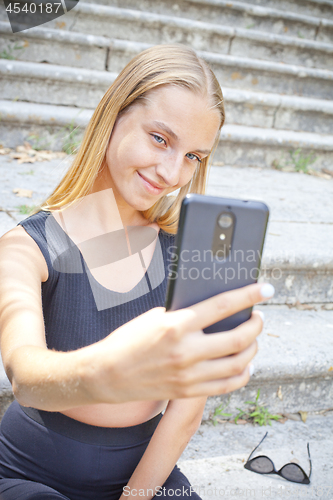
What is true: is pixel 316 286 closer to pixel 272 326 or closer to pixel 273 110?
pixel 272 326

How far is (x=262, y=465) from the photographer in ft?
5.07

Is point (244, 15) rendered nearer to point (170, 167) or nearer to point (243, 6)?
point (243, 6)

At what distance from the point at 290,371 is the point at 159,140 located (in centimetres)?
110

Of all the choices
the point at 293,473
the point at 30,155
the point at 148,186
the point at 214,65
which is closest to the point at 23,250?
the point at 148,186

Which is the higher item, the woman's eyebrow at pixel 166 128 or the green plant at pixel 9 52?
the woman's eyebrow at pixel 166 128

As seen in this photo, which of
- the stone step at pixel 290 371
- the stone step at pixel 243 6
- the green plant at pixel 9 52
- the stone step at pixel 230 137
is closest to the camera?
the stone step at pixel 290 371

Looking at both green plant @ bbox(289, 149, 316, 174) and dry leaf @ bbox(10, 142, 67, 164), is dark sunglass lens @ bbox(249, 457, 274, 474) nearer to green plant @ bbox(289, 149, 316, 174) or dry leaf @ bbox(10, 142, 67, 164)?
dry leaf @ bbox(10, 142, 67, 164)

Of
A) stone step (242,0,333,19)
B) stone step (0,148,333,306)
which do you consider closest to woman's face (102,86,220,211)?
stone step (0,148,333,306)

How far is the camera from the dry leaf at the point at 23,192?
7.41 feet

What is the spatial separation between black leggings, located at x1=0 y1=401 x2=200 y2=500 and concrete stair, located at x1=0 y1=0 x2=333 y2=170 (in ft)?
6.95

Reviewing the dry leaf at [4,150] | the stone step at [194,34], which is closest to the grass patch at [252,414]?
the dry leaf at [4,150]

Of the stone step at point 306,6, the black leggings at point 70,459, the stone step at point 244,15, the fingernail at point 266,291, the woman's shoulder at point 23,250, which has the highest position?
the stone step at point 306,6

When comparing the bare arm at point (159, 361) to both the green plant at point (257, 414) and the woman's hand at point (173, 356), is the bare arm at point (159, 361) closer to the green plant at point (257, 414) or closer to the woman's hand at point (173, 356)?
the woman's hand at point (173, 356)

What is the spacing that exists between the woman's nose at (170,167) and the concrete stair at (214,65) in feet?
6.17
